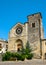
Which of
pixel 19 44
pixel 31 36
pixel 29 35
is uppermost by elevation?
pixel 29 35

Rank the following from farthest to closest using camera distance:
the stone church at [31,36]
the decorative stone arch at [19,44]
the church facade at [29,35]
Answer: the decorative stone arch at [19,44] → the church facade at [29,35] → the stone church at [31,36]

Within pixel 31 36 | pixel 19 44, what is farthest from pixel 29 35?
pixel 19 44

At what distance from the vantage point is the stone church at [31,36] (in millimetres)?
44281

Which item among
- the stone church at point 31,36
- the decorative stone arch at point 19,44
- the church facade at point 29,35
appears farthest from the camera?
the decorative stone arch at point 19,44

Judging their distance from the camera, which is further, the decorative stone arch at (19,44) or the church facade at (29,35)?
the decorative stone arch at (19,44)

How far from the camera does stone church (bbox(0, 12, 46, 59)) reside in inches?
1743

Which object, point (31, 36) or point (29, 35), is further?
point (29, 35)

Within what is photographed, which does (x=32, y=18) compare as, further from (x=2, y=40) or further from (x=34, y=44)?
(x=2, y=40)

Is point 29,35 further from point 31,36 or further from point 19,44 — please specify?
point 19,44

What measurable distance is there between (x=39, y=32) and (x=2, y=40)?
1494cm

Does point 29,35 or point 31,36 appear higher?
point 29,35

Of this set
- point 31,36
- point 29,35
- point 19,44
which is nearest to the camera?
point 31,36

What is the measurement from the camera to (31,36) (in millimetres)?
46656

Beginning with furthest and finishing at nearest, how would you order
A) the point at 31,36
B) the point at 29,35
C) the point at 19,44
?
the point at 19,44
the point at 29,35
the point at 31,36
